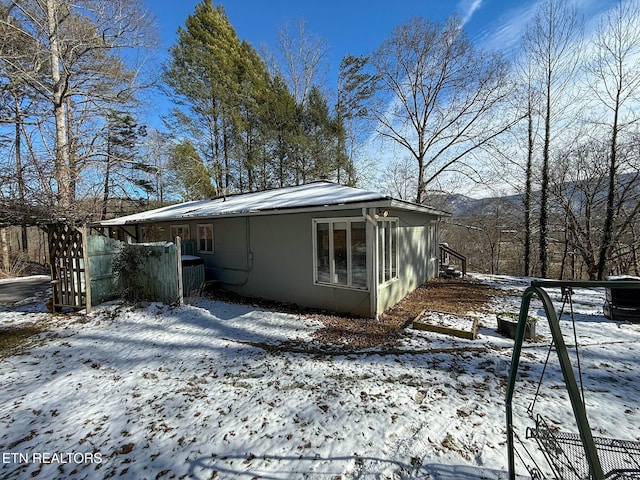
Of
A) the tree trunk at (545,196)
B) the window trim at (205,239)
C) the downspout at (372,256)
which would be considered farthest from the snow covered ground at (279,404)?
the tree trunk at (545,196)

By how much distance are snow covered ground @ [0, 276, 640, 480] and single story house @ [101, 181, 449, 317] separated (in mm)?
1483

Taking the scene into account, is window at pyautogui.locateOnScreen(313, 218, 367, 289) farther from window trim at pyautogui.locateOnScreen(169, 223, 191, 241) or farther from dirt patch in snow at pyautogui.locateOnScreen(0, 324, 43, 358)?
dirt patch in snow at pyautogui.locateOnScreen(0, 324, 43, 358)

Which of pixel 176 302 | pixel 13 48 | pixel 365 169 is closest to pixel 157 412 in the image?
pixel 176 302

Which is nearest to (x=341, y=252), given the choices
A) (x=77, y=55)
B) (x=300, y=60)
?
(x=77, y=55)

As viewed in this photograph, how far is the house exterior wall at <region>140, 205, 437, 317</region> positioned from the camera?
6.04 metres

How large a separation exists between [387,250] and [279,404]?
4.28m

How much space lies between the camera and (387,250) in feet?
20.8

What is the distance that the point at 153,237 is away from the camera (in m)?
9.95

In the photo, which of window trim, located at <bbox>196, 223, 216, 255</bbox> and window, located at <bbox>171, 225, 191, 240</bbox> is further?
window, located at <bbox>171, 225, 191, 240</bbox>

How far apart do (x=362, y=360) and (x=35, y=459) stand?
3.55 metres

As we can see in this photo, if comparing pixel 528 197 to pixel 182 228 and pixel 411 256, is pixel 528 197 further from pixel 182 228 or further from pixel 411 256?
pixel 182 228

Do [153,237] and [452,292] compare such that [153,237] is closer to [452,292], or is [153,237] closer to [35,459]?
[35,459]

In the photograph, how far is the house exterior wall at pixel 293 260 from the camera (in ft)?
19.8

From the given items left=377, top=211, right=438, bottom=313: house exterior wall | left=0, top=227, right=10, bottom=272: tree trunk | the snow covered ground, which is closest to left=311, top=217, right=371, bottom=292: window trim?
left=377, top=211, right=438, bottom=313: house exterior wall
